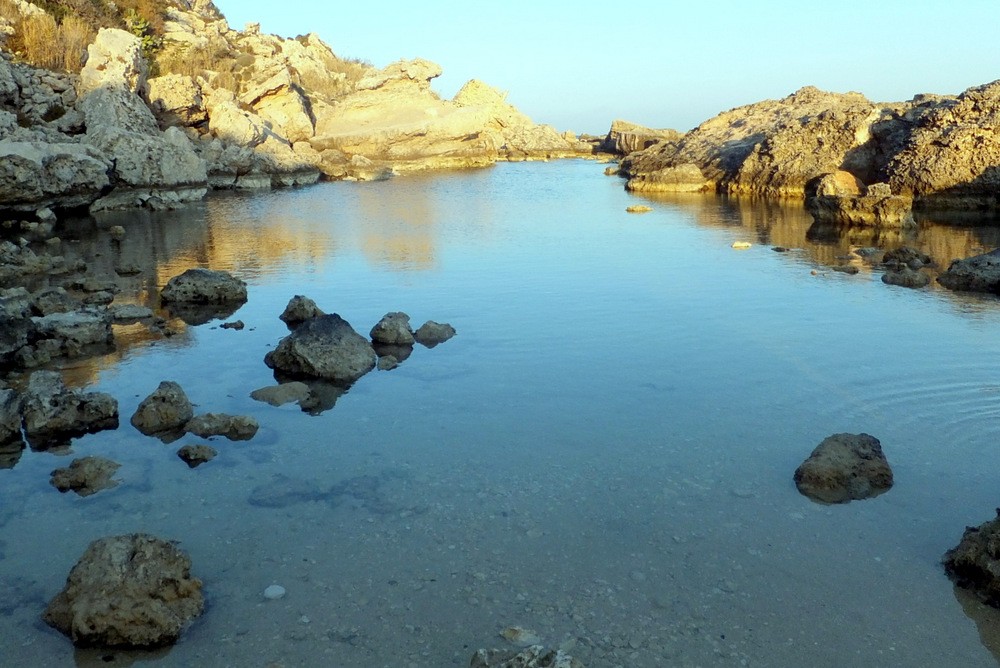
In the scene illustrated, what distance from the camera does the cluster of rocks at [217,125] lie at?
24422 mm

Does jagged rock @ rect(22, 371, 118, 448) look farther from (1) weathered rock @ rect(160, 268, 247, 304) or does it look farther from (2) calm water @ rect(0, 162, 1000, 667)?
(1) weathered rock @ rect(160, 268, 247, 304)

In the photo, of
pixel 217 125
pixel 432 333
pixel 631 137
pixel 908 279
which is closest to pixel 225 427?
A: pixel 432 333

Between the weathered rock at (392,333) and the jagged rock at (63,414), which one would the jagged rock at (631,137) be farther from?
the jagged rock at (63,414)

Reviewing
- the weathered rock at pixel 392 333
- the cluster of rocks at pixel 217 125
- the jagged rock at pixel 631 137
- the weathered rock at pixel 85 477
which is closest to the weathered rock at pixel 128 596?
the weathered rock at pixel 85 477

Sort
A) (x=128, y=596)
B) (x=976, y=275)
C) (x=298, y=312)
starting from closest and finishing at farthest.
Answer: (x=128, y=596) → (x=298, y=312) → (x=976, y=275)

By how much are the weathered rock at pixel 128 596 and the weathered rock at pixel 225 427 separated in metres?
2.48

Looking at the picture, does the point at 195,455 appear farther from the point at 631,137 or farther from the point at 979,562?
the point at 631,137

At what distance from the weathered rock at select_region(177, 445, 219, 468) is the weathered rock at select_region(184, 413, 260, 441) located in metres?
0.44

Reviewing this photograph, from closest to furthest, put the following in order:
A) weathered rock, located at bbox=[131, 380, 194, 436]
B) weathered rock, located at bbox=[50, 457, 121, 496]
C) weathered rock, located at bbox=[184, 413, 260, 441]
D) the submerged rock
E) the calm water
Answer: the calm water, the submerged rock, weathered rock, located at bbox=[50, 457, 121, 496], weathered rock, located at bbox=[184, 413, 260, 441], weathered rock, located at bbox=[131, 380, 194, 436]

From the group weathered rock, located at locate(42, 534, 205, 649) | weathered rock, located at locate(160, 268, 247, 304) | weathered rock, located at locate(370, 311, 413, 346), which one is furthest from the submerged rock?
weathered rock, located at locate(160, 268, 247, 304)

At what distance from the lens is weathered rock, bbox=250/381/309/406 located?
870 centimetres

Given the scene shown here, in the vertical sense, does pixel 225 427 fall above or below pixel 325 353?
below

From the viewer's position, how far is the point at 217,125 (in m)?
40.8

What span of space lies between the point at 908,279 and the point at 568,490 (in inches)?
435
